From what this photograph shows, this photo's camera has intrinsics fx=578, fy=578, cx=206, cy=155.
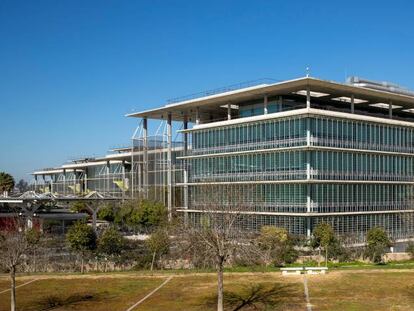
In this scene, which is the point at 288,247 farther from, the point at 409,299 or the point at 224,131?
the point at 224,131

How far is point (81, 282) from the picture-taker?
31172 millimetres

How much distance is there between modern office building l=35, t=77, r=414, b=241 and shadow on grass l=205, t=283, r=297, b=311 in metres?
17.8

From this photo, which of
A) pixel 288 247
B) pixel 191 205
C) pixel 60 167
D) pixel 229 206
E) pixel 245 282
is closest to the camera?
pixel 229 206

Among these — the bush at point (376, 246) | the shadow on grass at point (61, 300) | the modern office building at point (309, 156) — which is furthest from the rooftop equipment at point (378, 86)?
the shadow on grass at point (61, 300)

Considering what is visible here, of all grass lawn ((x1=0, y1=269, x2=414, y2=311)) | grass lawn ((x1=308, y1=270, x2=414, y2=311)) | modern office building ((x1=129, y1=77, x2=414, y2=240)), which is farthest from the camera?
modern office building ((x1=129, y1=77, x2=414, y2=240))

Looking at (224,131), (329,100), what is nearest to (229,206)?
(224,131)

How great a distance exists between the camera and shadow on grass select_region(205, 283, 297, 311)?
80.3ft

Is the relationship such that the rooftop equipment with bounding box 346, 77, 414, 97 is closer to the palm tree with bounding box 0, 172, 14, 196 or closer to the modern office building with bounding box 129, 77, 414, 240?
the modern office building with bounding box 129, 77, 414, 240

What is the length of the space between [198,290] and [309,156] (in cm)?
2512

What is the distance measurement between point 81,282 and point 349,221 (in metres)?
29.3

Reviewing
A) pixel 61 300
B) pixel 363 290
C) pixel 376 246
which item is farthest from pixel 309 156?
pixel 61 300

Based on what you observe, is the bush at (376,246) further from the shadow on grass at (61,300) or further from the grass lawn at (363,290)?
the shadow on grass at (61,300)

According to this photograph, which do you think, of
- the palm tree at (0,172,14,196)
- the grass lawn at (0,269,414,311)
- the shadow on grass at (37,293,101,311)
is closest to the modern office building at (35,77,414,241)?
the grass lawn at (0,269,414,311)

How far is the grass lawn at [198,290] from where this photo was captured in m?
24.8
